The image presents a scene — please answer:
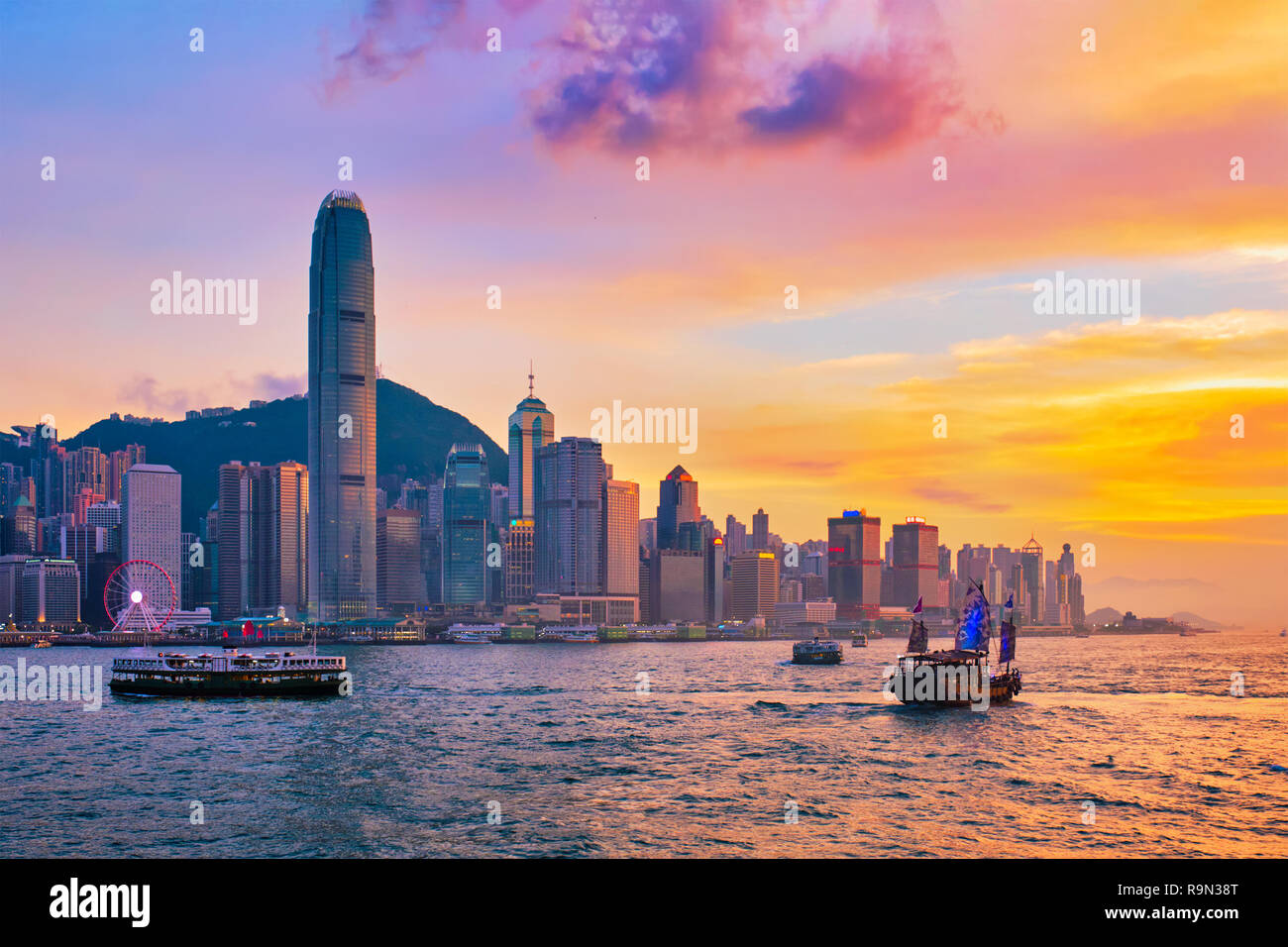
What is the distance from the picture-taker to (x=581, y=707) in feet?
310

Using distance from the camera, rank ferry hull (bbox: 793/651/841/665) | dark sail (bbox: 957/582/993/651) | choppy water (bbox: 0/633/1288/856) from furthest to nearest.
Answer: ferry hull (bbox: 793/651/841/665) < dark sail (bbox: 957/582/993/651) < choppy water (bbox: 0/633/1288/856)

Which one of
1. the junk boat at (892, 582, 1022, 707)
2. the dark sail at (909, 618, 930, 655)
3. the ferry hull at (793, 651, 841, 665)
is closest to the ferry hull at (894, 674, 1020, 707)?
the junk boat at (892, 582, 1022, 707)

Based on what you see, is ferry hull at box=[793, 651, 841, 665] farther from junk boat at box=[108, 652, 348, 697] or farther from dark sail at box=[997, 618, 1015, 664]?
junk boat at box=[108, 652, 348, 697]

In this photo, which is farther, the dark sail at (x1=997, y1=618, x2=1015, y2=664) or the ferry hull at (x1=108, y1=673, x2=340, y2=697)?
the dark sail at (x1=997, y1=618, x2=1015, y2=664)

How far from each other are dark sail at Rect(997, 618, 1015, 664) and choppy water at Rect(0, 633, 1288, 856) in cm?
679

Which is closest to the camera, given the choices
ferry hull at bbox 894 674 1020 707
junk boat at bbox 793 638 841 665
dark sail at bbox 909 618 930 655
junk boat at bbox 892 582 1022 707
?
ferry hull at bbox 894 674 1020 707

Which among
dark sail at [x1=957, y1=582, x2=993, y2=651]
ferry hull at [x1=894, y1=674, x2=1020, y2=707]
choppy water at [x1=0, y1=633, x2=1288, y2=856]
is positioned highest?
dark sail at [x1=957, y1=582, x2=993, y2=651]

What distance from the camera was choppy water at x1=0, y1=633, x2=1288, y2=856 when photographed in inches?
1547

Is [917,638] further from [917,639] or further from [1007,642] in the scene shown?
[1007,642]
